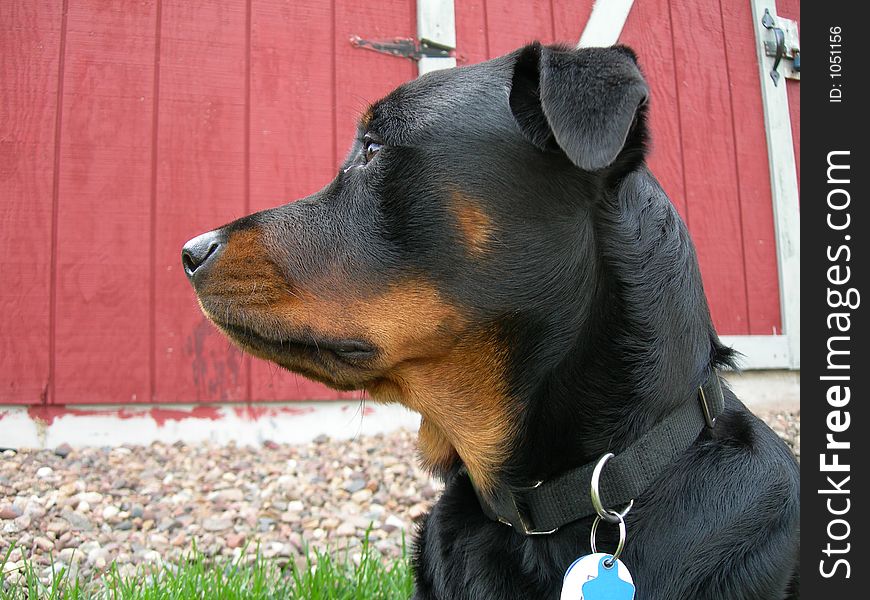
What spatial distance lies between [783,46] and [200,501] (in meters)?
4.63

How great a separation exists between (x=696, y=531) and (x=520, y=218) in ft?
2.73

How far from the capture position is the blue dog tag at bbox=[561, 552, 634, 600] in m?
1.50

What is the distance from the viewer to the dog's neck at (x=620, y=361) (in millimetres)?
1721

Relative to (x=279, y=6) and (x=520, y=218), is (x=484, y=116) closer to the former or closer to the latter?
(x=520, y=218)

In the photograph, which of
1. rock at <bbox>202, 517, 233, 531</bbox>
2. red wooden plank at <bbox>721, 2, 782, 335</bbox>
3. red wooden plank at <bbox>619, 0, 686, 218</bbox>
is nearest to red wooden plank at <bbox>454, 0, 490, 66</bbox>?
red wooden plank at <bbox>619, 0, 686, 218</bbox>

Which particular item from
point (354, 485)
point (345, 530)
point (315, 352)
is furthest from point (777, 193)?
point (315, 352)

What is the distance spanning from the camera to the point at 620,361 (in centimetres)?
173

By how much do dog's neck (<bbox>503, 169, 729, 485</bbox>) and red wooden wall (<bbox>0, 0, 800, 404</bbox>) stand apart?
258 cm

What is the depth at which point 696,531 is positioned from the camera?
1.61 m

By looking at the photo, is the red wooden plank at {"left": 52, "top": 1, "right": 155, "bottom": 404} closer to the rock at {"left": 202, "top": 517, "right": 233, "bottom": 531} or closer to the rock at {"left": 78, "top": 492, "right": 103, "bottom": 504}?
the rock at {"left": 78, "top": 492, "right": 103, "bottom": 504}

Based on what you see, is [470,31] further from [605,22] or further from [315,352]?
[315,352]

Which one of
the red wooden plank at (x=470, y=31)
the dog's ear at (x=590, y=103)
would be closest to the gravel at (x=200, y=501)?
the dog's ear at (x=590, y=103)

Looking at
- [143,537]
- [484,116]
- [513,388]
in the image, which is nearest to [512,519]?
[513,388]
